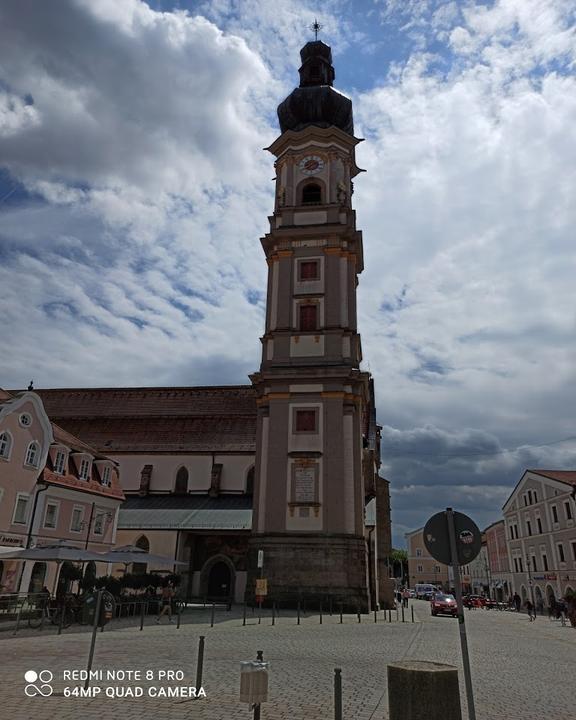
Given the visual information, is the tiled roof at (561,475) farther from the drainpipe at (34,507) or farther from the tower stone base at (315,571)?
the drainpipe at (34,507)

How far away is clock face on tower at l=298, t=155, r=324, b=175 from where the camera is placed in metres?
42.5

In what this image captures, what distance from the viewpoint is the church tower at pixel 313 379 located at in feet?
104

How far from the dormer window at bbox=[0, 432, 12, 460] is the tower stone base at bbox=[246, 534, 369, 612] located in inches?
560

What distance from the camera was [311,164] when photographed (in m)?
42.7

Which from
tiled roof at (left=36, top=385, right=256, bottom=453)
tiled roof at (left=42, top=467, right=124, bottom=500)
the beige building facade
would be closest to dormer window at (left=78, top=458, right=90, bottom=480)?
tiled roof at (left=42, top=467, right=124, bottom=500)

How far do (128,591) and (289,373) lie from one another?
15.2 meters

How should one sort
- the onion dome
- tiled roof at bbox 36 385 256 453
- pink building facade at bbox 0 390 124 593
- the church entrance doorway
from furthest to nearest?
tiled roof at bbox 36 385 256 453
the onion dome
the church entrance doorway
pink building facade at bbox 0 390 124 593

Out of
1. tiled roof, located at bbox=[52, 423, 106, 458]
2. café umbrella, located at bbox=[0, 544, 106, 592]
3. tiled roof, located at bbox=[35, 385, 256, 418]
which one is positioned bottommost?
café umbrella, located at bbox=[0, 544, 106, 592]

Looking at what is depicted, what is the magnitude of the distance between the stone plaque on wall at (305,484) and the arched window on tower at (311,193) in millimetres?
19759

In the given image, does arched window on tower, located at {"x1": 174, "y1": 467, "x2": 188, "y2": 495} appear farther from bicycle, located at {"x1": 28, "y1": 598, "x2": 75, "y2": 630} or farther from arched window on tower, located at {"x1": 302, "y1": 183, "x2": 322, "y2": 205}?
arched window on tower, located at {"x1": 302, "y1": 183, "x2": 322, "y2": 205}

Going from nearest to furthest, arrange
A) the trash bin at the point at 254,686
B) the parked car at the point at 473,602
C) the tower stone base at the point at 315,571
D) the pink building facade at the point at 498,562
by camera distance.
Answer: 1. the trash bin at the point at 254,686
2. the tower stone base at the point at 315,571
3. the parked car at the point at 473,602
4. the pink building facade at the point at 498,562

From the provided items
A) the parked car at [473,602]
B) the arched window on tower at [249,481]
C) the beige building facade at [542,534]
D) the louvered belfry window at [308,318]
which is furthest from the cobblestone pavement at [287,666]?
the parked car at [473,602]

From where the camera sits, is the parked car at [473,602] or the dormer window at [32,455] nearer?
the dormer window at [32,455]

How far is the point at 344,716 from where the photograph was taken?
27.6ft
